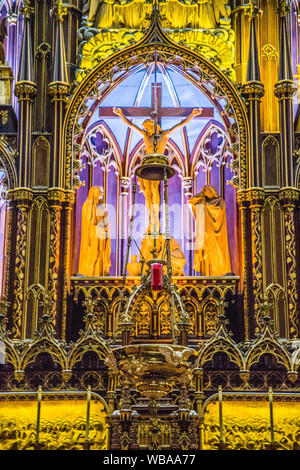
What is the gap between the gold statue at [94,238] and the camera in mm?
22859

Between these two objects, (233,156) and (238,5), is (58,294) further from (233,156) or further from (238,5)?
(238,5)

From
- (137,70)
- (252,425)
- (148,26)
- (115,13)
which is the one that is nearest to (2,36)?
(115,13)

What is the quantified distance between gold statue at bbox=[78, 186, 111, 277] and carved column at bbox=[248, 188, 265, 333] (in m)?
3.37

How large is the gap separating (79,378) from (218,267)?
4130 mm

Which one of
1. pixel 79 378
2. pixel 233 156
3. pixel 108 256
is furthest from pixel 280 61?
pixel 79 378

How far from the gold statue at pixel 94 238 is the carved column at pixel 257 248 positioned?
337cm

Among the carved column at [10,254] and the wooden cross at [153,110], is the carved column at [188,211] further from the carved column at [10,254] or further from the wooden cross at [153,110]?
the carved column at [10,254]

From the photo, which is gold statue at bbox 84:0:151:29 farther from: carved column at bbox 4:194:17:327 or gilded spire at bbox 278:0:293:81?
carved column at bbox 4:194:17:327

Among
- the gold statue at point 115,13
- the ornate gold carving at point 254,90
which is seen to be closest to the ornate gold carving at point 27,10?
the gold statue at point 115,13

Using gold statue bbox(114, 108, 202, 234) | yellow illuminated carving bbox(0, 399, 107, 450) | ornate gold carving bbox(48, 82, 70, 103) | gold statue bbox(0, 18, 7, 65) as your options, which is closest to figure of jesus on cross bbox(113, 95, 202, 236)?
gold statue bbox(114, 108, 202, 234)

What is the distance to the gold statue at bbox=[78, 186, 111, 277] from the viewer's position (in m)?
22.9

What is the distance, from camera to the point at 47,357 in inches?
825

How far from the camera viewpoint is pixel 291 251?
71.7 ft

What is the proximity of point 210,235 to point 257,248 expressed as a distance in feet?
5.10
